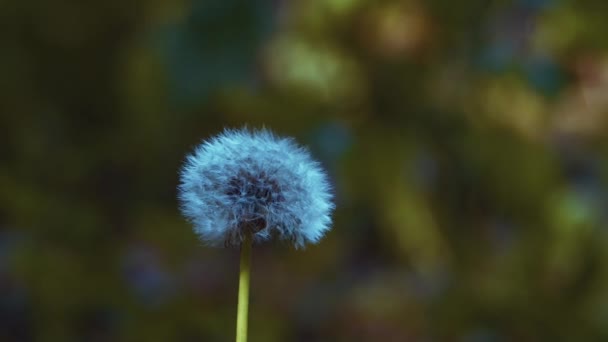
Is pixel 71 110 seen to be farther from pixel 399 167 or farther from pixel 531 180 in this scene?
pixel 531 180

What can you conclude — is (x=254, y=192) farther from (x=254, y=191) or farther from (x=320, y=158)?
(x=320, y=158)

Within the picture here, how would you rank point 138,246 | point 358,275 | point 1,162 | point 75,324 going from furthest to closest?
point 358,275 < point 138,246 < point 1,162 < point 75,324

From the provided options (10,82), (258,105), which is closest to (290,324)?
(258,105)

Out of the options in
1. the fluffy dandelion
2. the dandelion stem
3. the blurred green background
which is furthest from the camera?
the blurred green background

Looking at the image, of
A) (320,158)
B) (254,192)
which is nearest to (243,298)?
(254,192)

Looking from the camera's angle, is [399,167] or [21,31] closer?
[399,167]

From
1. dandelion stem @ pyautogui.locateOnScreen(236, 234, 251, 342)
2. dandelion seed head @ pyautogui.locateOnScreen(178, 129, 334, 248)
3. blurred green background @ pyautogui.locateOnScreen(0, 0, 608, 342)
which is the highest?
blurred green background @ pyautogui.locateOnScreen(0, 0, 608, 342)

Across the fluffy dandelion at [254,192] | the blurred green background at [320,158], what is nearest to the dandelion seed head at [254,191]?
the fluffy dandelion at [254,192]

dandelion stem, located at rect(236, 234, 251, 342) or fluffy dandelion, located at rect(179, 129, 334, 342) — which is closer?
dandelion stem, located at rect(236, 234, 251, 342)

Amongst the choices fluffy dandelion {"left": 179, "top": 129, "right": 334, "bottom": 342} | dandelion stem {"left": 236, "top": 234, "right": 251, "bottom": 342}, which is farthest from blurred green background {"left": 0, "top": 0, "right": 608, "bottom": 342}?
dandelion stem {"left": 236, "top": 234, "right": 251, "bottom": 342}

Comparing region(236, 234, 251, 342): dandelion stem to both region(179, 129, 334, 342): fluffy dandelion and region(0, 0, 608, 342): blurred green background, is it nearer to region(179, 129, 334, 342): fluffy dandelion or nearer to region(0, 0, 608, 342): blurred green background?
region(179, 129, 334, 342): fluffy dandelion
